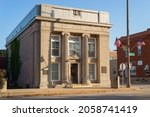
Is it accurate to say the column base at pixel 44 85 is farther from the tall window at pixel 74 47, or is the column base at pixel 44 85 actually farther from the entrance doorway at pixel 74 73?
the tall window at pixel 74 47

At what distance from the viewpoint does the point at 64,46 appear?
35.7 m

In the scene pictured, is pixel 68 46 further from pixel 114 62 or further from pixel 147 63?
pixel 114 62

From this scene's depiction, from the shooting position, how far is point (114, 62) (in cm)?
7081

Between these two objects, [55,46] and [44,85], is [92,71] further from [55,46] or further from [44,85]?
[44,85]

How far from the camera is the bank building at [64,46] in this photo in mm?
34500

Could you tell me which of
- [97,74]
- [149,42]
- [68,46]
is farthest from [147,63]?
[68,46]

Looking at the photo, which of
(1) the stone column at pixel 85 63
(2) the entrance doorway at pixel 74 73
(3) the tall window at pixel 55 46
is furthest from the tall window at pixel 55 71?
(1) the stone column at pixel 85 63

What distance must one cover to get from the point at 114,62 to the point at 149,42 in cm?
1912

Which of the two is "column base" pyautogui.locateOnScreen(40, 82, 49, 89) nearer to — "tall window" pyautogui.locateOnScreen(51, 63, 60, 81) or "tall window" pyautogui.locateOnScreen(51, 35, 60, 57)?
"tall window" pyautogui.locateOnScreen(51, 63, 60, 81)

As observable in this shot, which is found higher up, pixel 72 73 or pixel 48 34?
pixel 48 34

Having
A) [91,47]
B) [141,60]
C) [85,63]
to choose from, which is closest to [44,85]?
[85,63]

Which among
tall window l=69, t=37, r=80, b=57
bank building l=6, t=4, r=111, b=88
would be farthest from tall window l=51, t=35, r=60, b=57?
tall window l=69, t=37, r=80, b=57

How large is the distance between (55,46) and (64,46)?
1.05 metres

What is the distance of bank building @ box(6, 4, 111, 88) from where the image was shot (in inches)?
1358
